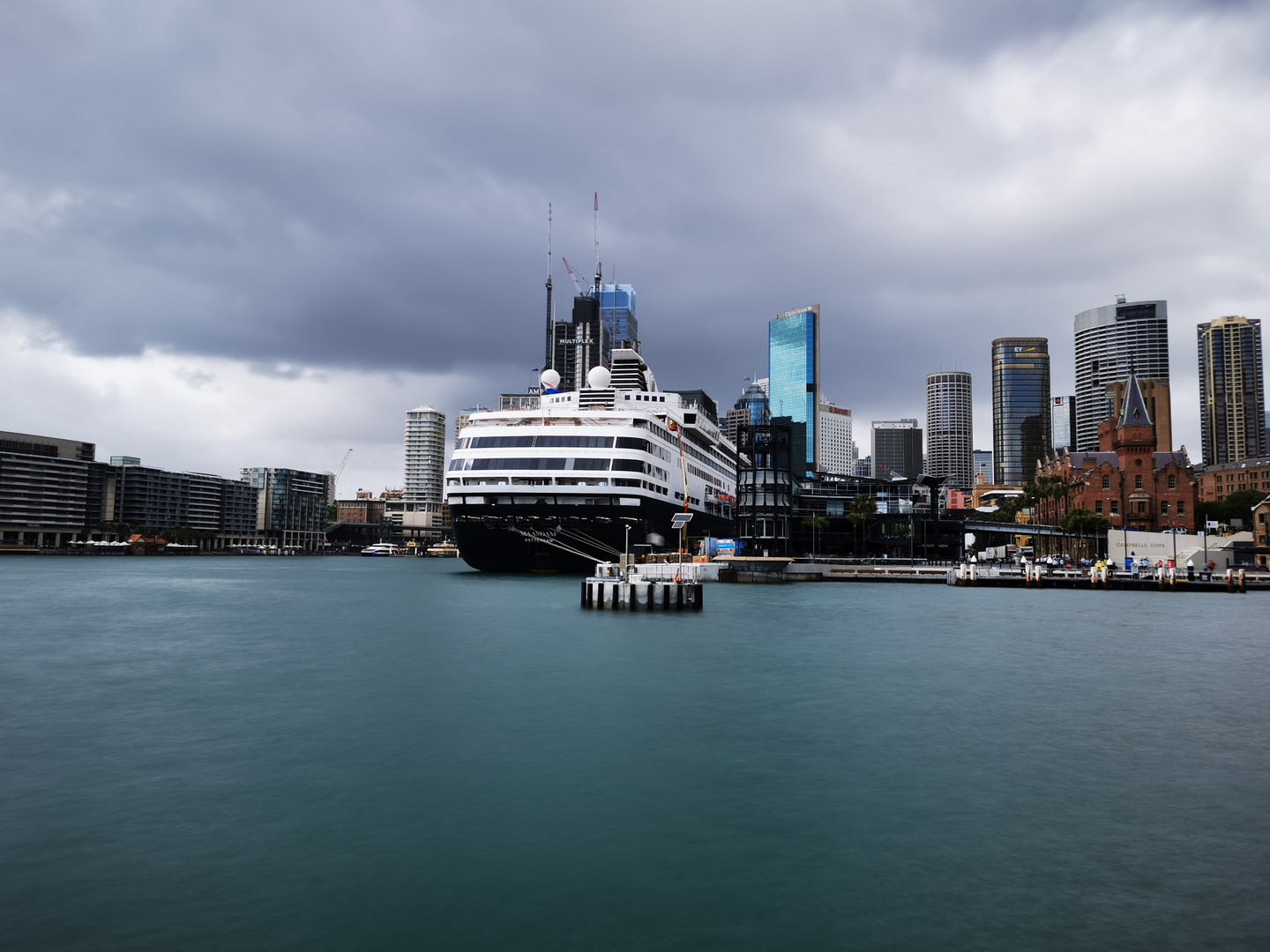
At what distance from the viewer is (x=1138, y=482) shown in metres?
145

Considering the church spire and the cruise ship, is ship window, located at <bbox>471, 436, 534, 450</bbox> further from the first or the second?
the church spire

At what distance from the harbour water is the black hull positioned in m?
42.5

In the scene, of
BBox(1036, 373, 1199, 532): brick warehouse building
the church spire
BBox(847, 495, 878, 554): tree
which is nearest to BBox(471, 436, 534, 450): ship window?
BBox(847, 495, 878, 554): tree

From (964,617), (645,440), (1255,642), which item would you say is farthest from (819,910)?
(645,440)

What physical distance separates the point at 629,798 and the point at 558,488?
66615 mm

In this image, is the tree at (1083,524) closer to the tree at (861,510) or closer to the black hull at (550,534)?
the tree at (861,510)

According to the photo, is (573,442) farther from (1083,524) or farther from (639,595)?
(1083,524)

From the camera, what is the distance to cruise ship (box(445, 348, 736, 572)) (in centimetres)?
8594

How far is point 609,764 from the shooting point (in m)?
22.4

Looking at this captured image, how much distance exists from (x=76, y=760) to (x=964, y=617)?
56.7 metres

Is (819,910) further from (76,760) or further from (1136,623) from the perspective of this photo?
(1136,623)

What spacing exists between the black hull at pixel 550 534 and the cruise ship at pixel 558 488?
0.11 m

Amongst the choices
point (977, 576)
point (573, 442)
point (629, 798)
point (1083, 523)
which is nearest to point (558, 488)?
point (573, 442)

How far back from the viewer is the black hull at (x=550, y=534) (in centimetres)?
8612
